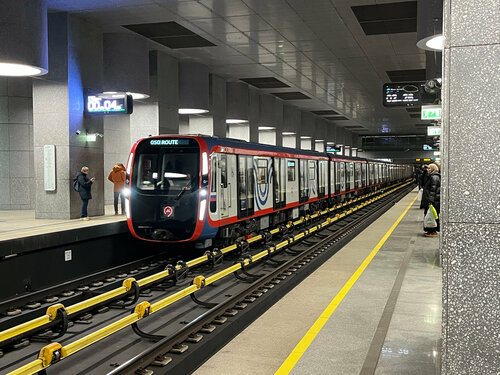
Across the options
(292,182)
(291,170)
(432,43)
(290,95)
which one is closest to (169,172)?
(432,43)

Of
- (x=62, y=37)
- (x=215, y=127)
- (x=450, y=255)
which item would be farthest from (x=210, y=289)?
(x=215, y=127)

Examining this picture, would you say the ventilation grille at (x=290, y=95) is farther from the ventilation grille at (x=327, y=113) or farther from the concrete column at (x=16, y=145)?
the concrete column at (x=16, y=145)

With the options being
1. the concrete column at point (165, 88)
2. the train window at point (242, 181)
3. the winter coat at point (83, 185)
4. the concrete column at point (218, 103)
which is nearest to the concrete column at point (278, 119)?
the concrete column at point (218, 103)

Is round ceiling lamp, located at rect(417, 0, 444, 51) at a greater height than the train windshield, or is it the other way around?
round ceiling lamp, located at rect(417, 0, 444, 51)

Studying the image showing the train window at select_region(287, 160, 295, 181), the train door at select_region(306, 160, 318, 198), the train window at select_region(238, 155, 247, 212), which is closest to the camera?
the train window at select_region(238, 155, 247, 212)

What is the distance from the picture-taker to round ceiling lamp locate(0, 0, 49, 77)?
11.1 meters

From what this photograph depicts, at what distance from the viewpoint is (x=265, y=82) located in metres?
25.3

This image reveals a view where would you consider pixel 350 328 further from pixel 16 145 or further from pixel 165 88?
pixel 16 145

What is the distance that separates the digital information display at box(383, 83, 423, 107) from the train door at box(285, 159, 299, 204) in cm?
342

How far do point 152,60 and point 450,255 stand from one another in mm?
17071

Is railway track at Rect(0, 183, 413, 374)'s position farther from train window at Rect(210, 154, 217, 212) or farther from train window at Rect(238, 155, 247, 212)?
train window at Rect(238, 155, 247, 212)

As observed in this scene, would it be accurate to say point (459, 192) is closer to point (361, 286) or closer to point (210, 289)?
point (361, 286)

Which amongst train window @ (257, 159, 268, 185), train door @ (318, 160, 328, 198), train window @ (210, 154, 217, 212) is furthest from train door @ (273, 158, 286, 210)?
train door @ (318, 160, 328, 198)

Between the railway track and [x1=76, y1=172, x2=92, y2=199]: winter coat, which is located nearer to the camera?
the railway track
